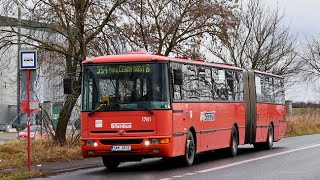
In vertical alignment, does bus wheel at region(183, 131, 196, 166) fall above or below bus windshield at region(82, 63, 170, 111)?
below

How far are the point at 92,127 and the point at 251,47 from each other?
31056mm

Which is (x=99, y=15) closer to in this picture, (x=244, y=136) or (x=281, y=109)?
(x=244, y=136)

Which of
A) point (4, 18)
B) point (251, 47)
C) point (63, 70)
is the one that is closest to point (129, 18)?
point (63, 70)

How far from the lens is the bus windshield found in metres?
18.3

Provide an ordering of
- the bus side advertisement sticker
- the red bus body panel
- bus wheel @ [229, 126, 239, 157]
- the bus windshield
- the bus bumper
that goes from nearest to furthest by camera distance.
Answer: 1. the bus bumper
2. the red bus body panel
3. the bus windshield
4. the bus side advertisement sticker
5. bus wheel @ [229, 126, 239, 157]

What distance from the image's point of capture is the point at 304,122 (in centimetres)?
4956

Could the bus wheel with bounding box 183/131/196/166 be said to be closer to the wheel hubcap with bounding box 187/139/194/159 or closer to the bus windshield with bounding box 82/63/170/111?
the wheel hubcap with bounding box 187/139/194/159

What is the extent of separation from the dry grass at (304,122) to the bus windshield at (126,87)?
88.4ft

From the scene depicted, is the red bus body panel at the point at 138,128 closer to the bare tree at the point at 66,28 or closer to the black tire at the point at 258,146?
the bare tree at the point at 66,28

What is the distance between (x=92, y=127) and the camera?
18406mm

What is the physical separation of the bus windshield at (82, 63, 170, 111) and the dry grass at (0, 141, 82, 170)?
347 centimetres

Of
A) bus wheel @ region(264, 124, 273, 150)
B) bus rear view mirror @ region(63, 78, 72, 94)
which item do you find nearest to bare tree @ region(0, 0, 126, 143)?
bus rear view mirror @ region(63, 78, 72, 94)

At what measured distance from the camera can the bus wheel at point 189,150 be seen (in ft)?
64.1

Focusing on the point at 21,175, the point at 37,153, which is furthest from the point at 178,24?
the point at 21,175
